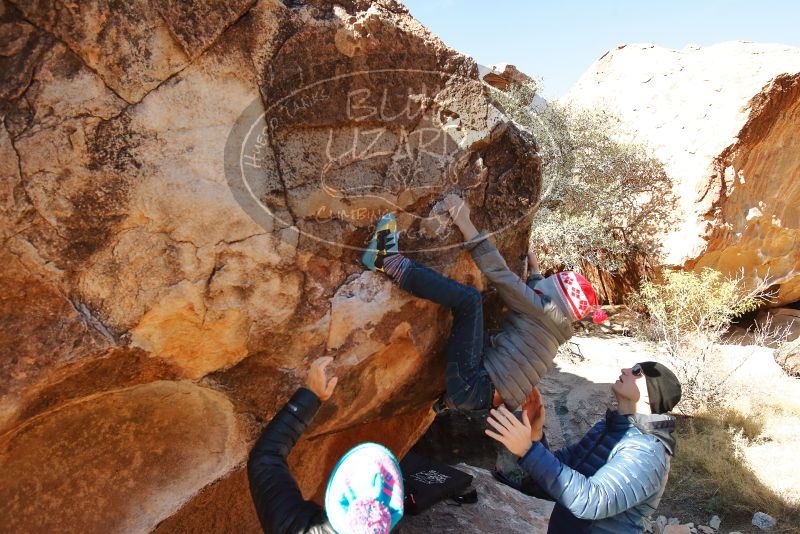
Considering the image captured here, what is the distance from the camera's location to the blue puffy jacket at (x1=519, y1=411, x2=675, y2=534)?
1.85 meters

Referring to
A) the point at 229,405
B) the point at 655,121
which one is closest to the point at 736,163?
the point at 655,121

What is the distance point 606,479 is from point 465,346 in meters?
0.85

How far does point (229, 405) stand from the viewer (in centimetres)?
241

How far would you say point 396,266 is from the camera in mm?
2469

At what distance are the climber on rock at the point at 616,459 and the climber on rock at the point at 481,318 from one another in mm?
401

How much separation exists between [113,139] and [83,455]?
4.08 feet

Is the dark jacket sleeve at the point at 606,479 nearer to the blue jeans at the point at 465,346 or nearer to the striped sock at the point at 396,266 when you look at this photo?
the blue jeans at the point at 465,346

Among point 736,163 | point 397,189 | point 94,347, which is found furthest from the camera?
point 736,163

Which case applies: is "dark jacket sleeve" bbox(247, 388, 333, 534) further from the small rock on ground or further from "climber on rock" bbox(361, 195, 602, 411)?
the small rock on ground

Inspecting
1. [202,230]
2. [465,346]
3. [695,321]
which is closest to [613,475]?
[465,346]

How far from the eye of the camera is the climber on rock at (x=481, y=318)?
2.50 m

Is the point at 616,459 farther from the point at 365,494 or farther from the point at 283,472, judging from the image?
the point at 283,472

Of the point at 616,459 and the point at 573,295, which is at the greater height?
the point at 573,295

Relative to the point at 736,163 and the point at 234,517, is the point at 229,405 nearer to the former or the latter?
the point at 234,517
